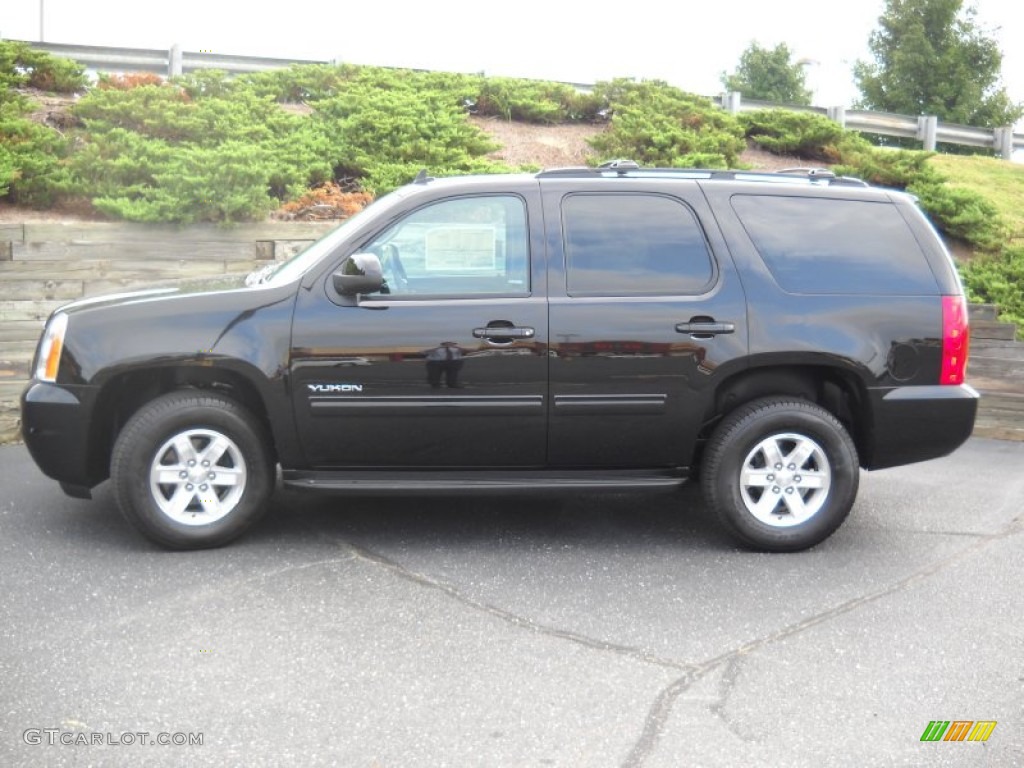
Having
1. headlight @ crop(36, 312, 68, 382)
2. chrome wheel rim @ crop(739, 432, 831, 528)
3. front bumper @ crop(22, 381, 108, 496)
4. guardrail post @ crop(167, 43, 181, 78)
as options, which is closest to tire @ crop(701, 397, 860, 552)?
chrome wheel rim @ crop(739, 432, 831, 528)

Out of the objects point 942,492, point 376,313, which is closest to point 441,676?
point 376,313

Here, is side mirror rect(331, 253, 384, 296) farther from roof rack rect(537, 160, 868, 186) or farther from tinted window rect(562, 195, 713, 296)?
roof rack rect(537, 160, 868, 186)

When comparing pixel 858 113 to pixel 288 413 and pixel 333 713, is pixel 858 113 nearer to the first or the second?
pixel 288 413

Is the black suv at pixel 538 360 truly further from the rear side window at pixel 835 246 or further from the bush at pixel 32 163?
the bush at pixel 32 163

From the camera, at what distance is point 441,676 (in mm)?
4211

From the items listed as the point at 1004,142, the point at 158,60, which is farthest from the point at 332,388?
the point at 1004,142

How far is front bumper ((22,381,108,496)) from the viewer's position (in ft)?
18.7

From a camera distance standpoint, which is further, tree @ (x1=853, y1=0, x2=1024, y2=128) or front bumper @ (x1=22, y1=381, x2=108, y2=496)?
tree @ (x1=853, y1=0, x2=1024, y2=128)

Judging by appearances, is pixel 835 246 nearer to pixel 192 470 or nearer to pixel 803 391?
pixel 803 391

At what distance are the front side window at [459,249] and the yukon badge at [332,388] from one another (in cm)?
50

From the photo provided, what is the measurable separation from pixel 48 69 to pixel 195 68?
1.94 meters

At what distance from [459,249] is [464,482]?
116cm

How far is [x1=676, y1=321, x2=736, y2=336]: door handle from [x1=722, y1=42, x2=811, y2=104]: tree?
125 feet

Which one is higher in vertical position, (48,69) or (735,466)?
(48,69)
